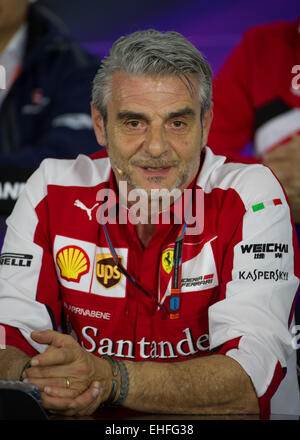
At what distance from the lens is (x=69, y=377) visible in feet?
4.15

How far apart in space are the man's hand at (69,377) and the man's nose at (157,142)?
458mm

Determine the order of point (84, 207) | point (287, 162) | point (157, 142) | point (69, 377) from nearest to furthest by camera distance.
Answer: point (69, 377) < point (157, 142) < point (84, 207) < point (287, 162)

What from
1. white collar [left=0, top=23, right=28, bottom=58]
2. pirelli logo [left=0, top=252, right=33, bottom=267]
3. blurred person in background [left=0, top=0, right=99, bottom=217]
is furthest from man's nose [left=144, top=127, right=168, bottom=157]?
white collar [left=0, top=23, right=28, bottom=58]

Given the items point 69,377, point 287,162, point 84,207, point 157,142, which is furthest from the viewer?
point 287,162

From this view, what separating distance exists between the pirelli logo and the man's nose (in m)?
0.37

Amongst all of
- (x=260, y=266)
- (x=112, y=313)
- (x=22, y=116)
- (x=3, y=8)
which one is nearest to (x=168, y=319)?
(x=112, y=313)

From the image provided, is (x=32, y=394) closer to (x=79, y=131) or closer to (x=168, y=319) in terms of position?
(x=168, y=319)

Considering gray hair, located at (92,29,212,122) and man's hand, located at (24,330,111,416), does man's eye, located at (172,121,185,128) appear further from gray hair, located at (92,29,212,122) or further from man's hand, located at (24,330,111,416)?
man's hand, located at (24,330,111,416)

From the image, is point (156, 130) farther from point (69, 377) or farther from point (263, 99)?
point (263, 99)

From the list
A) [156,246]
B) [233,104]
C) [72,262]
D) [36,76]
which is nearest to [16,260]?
[72,262]

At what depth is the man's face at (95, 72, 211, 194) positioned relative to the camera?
1.52 meters

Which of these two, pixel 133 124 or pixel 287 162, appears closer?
pixel 133 124

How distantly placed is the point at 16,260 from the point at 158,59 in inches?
21.7

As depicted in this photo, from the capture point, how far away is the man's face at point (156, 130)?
152 cm
